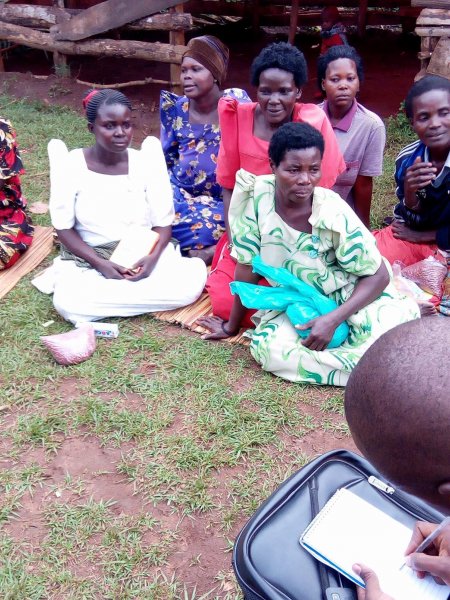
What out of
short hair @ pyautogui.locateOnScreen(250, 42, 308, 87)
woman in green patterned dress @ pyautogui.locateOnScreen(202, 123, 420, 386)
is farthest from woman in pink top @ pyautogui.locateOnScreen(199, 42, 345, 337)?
woman in green patterned dress @ pyautogui.locateOnScreen(202, 123, 420, 386)

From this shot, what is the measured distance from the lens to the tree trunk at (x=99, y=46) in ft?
22.3

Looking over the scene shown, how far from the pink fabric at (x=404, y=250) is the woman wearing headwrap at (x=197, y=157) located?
40.6 inches

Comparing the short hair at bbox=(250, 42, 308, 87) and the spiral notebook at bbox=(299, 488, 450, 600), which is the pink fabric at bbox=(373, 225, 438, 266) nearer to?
the short hair at bbox=(250, 42, 308, 87)

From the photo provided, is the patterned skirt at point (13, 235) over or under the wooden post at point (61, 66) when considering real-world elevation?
under

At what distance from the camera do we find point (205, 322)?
3506 millimetres

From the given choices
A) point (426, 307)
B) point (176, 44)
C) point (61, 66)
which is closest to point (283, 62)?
point (426, 307)

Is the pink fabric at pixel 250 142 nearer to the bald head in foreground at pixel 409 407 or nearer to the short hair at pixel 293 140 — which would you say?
the short hair at pixel 293 140

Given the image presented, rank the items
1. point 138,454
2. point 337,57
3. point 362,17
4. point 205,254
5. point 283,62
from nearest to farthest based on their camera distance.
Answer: point 138,454, point 283,62, point 337,57, point 205,254, point 362,17

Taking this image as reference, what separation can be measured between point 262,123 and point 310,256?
85 cm

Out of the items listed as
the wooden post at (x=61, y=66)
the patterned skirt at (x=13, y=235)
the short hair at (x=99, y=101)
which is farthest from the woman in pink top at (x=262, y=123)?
the wooden post at (x=61, y=66)

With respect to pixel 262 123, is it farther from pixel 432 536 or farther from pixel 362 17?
pixel 362 17

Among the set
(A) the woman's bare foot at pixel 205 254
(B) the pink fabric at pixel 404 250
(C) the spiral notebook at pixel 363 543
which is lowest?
(A) the woman's bare foot at pixel 205 254

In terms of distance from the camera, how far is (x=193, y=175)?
416 centimetres

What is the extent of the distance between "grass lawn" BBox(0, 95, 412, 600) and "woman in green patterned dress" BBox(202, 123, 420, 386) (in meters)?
0.16
